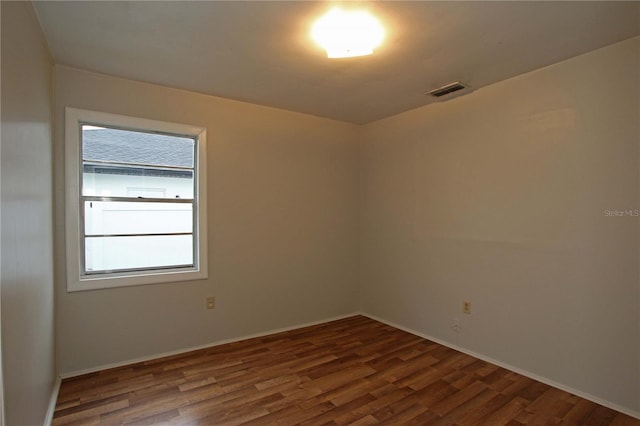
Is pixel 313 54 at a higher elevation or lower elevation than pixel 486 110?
higher

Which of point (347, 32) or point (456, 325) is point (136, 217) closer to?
point (347, 32)

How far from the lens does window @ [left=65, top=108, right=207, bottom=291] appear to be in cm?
269

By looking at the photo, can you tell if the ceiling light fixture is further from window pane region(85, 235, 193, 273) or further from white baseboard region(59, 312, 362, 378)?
white baseboard region(59, 312, 362, 378)

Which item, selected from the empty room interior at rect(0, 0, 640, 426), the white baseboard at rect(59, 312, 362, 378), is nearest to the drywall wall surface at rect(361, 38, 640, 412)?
the empty room interior at rect(0, 0, 640, 426)

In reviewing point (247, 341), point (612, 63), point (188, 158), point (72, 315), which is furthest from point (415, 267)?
point (72, 315)

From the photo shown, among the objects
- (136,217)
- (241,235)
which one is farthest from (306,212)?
(136,217)

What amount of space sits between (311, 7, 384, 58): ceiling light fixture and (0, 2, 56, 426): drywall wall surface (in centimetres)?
150

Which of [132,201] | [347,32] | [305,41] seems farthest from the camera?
[132,201]

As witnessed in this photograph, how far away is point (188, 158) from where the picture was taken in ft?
10.7

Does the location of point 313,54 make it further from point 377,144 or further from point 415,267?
point 415,267

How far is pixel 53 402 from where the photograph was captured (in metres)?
2.25

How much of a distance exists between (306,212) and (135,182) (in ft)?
5.87

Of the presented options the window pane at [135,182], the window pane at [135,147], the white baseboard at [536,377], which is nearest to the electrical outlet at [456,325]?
the white baseboard at [536,377]

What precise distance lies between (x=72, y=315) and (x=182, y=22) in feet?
7.88
